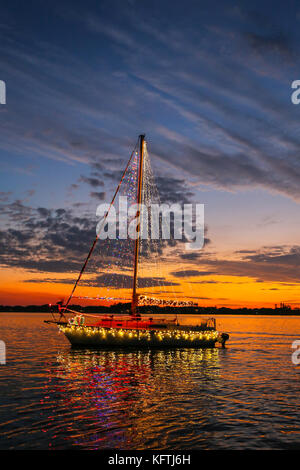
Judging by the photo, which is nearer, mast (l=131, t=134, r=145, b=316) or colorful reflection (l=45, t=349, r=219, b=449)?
colorful reflection (l=45, t=349, r=219, b=449)

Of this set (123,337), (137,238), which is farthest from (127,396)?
(137,238)

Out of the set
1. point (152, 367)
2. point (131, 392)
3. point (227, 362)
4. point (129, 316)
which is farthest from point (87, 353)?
point (131, 392)

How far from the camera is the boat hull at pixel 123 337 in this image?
138 ft

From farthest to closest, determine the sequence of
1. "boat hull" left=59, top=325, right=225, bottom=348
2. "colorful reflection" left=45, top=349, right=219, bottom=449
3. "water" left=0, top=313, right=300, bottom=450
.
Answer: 1. "boat hull" left=59, top=325, right=225, bottom=348
2. "colorful reflection" left=45, top=349, right=219, bottom=449
3. "water" left=0, top=313, right=300, bottom=450

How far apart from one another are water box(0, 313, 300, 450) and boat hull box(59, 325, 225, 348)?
23.9ft

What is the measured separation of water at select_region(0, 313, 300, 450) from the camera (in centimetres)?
1404

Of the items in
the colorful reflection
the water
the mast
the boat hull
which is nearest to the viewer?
the water

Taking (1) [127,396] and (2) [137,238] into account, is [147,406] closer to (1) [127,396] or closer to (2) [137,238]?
(1) [127,396]

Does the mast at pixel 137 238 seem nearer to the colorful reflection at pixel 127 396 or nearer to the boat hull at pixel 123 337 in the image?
the boat hull at pixel 123 337

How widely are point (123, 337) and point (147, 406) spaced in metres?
23.7

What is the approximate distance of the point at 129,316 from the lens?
1716 inches

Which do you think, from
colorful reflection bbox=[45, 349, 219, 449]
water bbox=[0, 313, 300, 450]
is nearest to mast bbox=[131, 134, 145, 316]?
colorful reflection bbox=[45, 349, 219, 449]

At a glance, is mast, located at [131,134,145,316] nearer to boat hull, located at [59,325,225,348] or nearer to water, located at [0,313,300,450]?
boat hull, located at [59,325,225,348]

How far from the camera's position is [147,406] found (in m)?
18.8
